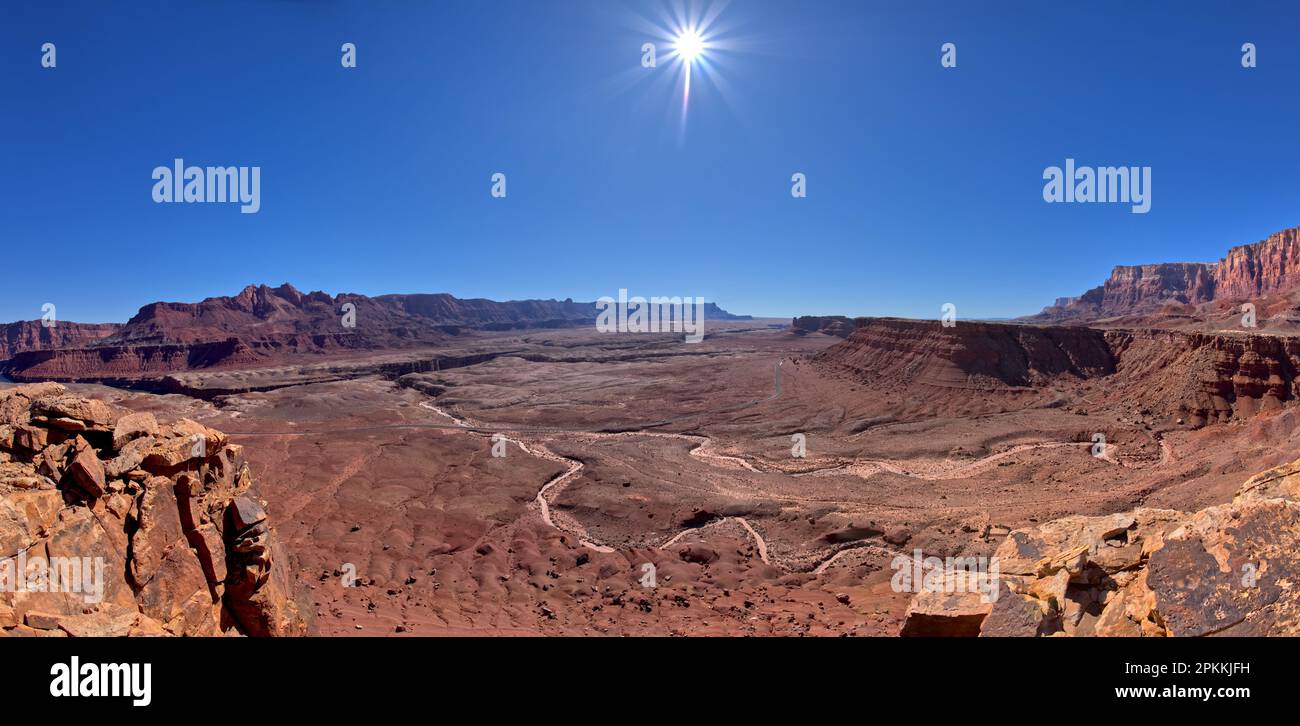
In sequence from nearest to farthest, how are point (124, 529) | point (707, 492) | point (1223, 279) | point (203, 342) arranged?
point (124, 529), point (707, 492), point (203, 342), point (1223, 279)

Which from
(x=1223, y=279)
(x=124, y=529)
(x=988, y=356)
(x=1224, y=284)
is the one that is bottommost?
(x=124, y=529)

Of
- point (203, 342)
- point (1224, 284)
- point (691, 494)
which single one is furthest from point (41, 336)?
point (1224, 284)

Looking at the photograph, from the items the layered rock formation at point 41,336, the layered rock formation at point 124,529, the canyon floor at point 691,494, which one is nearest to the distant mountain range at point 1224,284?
the canyon floor at point 691,494

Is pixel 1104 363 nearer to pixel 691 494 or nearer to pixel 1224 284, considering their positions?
pixel 691 494

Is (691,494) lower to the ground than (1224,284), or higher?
lower

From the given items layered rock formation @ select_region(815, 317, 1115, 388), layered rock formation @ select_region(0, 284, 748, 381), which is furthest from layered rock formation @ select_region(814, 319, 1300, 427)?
layered rock formation @ select_region(0, 284, 748, 381)
